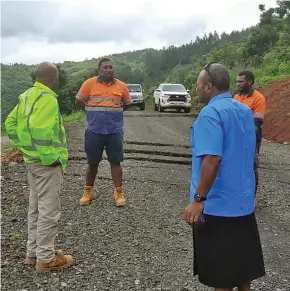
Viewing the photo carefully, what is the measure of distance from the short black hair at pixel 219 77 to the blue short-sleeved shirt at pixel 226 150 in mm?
59

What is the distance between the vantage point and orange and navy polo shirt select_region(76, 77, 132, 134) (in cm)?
602

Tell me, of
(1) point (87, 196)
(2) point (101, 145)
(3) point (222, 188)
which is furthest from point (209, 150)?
(1) point (87, 196)

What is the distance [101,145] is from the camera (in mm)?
6148

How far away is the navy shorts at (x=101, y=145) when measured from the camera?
241 inches

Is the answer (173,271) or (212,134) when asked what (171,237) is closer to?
(173,271)

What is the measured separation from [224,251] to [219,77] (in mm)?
1156

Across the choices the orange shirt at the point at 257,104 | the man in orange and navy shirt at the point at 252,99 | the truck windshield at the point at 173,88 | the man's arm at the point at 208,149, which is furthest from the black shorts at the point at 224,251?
the truck windshield at the point at 173,88

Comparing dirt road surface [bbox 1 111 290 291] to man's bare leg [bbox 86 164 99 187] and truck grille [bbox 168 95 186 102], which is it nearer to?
man's bare leg [bbox 86 164 99 187]

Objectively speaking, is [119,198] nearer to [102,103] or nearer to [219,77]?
[102,103]

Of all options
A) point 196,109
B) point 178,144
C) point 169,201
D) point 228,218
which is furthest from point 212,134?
point 196,109

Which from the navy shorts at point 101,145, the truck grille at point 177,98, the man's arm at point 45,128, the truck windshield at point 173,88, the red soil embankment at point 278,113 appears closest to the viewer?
the man's arm at point 45,128

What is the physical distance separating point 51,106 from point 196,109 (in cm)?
2266

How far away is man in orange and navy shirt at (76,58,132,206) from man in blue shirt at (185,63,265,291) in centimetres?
298

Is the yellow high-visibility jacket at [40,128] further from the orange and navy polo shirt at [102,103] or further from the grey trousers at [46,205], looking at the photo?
the orange and navy polo shirt at [102,103]
